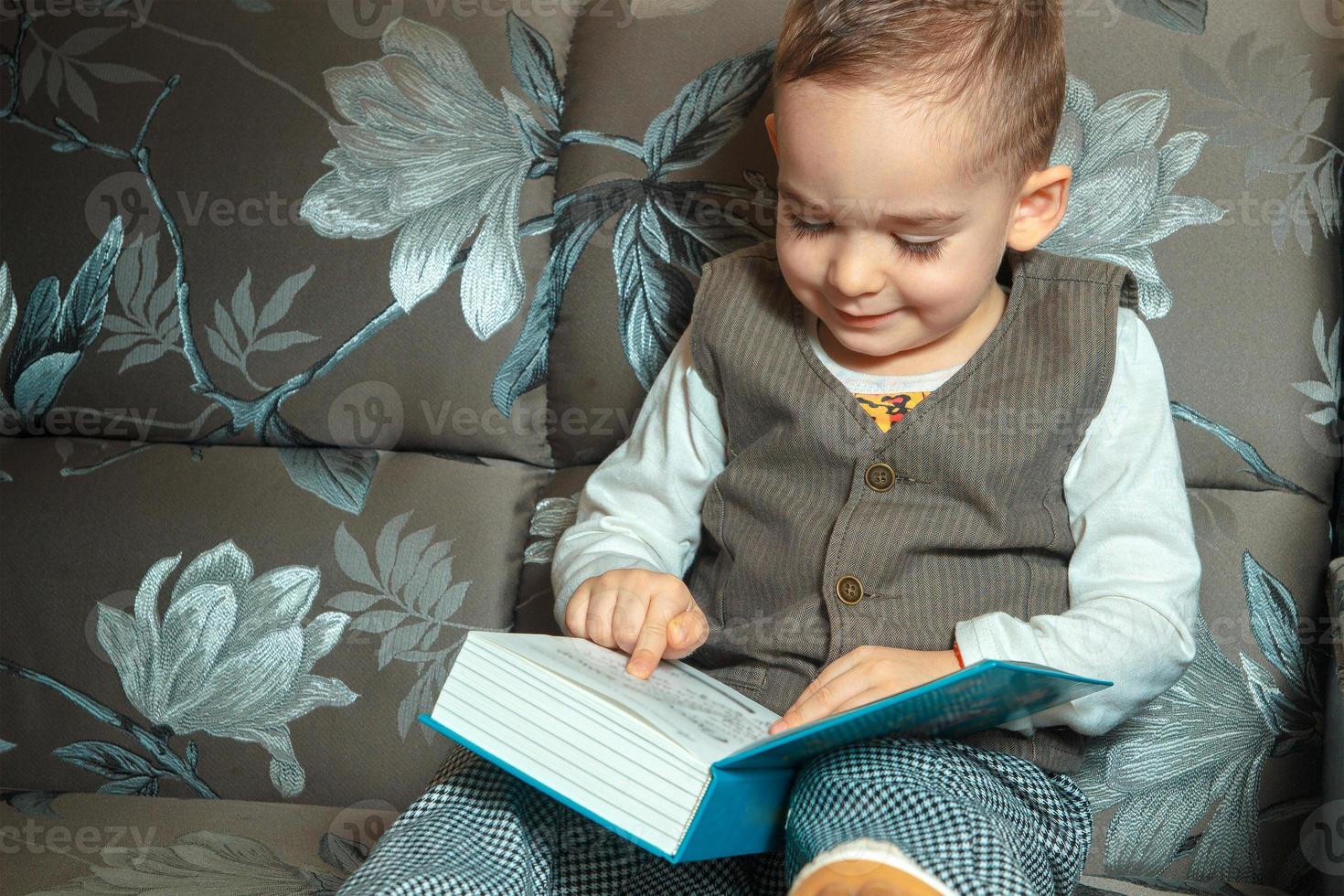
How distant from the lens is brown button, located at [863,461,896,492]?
886mm

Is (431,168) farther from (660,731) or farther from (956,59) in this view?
(660,731)

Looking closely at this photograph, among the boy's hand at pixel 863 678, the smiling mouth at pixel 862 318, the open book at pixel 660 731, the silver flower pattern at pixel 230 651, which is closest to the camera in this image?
the open book at pixel 660 731

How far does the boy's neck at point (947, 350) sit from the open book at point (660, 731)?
0.97ft

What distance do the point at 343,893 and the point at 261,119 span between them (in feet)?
2.53

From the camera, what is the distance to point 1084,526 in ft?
2.94

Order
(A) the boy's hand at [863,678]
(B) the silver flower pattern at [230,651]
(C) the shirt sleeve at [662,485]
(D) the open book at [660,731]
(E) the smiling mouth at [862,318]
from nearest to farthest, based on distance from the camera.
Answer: (D) the open book at [660,731] < (A) the boy's hand at [863,678] < (E) the smiling mouth at [862,318] < (C) the shirt sleeve at [662,485] < (B) the silver flower pattern at [230,651]

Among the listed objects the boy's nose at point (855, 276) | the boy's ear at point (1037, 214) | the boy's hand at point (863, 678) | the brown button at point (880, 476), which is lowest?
the boy's hand at point (863, 678)

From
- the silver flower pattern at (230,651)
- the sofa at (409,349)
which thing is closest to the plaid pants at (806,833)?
the sofa at (409,349)

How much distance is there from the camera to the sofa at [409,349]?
99 cm

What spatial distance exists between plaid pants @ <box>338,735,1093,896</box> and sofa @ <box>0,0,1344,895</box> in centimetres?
23

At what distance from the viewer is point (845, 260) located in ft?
2.69

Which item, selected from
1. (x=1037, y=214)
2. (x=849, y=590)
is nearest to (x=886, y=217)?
(x=1037, y=214)

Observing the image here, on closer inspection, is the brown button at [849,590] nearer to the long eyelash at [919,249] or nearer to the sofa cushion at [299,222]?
the long eyelash at [919,249]

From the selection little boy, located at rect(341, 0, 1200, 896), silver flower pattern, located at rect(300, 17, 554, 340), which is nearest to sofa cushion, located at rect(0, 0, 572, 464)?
silver flower pattern, located at rect(300, 17, 554, 340)
